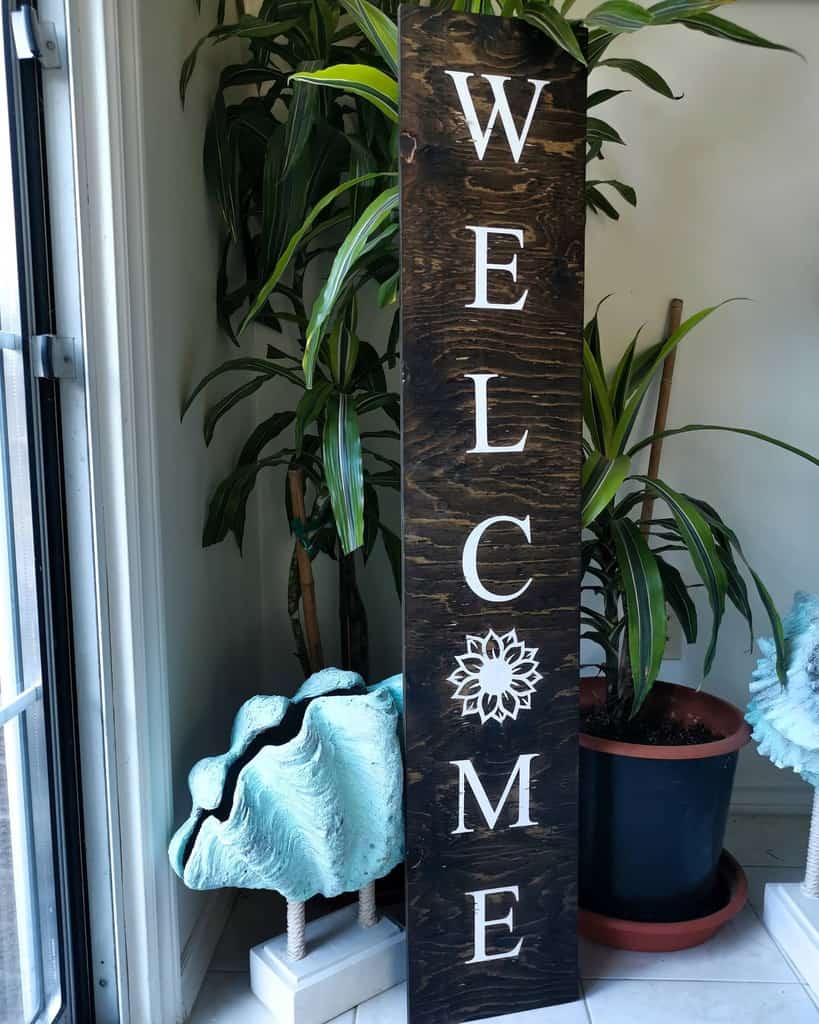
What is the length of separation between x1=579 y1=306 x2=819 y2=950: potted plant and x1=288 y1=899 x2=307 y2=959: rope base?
0.51m

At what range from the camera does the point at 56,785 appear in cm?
107

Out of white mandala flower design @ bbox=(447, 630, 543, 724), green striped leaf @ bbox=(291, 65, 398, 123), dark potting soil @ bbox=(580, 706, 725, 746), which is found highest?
green striped leaf @ bbox=(291, 65, 398, 123)

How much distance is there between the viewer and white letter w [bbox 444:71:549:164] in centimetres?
106

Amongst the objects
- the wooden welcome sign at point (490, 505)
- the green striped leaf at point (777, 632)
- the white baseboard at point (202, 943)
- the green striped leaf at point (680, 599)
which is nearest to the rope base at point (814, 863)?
the green striped leaf at point (777, 632)

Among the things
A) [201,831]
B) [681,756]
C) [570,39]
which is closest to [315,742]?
[201,831]

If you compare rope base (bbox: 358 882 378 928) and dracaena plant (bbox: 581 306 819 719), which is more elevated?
dracaena plant (bbox: 581 306 819 719)

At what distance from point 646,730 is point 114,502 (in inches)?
40.1

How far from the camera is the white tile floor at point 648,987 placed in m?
1.24

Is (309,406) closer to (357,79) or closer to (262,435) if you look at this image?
(262,435)

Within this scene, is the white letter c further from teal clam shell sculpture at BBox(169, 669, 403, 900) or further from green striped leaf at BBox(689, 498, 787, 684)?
green striped leaf at BBox(689, 498, 787, 684)

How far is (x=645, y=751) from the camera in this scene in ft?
4.32

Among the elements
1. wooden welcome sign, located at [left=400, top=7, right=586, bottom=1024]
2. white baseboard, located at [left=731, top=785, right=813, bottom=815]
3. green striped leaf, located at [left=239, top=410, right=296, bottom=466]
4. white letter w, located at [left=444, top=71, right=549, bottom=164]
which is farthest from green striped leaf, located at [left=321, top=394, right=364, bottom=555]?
white baseboard, located at [left=731, top=785, right=813, bottom=815]

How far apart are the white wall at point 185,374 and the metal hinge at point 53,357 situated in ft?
0.44

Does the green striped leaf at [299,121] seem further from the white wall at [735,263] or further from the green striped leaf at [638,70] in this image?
the white wall at [735,263]
